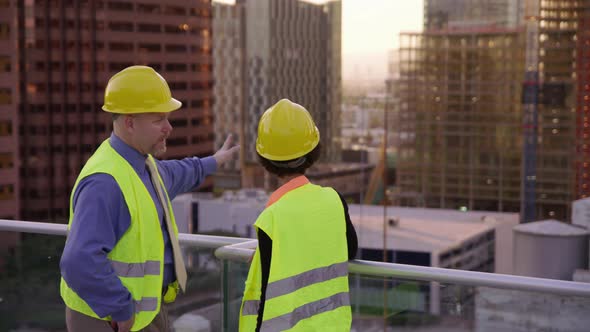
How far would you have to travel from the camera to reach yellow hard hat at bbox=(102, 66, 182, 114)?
1987 millimetres

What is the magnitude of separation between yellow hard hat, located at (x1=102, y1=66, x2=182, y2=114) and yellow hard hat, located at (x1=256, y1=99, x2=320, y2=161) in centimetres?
29

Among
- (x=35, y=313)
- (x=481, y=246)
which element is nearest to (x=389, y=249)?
(x=481, y=246)

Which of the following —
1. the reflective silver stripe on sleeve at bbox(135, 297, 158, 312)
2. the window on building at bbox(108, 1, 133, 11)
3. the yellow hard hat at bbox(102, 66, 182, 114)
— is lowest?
the reflective silver stripe on sleeve at bbox(135, 297, 158, 312)

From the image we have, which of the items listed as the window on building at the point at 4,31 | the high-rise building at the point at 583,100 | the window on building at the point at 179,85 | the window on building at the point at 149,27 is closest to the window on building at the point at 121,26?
the window on building at the point at 149,27

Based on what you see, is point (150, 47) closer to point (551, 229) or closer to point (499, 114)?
point (499, 114)

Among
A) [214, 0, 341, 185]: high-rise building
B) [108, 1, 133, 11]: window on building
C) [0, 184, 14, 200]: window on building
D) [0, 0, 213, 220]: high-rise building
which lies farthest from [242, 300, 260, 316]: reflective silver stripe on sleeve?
[214, 0, 341, 185]: high-rise building

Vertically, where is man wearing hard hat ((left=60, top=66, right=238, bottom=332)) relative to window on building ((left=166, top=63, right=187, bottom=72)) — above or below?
below

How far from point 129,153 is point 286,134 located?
429 millimetres

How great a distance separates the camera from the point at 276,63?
135 m

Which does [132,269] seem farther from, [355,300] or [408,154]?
[408,154]

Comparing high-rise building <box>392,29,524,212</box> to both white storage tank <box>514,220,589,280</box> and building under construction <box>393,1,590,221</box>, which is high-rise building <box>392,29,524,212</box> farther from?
white storage tank <box>514,220,589,280</box>

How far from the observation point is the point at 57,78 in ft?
235

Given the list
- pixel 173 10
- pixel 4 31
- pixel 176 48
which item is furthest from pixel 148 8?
pixel 4 31

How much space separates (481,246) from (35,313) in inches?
2549
